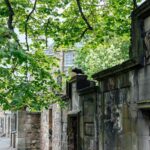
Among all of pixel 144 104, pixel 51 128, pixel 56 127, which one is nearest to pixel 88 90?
pixel 144 104

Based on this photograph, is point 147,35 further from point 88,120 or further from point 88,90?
point 88,120

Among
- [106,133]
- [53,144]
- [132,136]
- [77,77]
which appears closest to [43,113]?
[53,144]

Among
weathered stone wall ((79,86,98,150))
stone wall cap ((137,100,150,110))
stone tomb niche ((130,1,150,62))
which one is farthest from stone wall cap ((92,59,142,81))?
weathered stone wall ((79,86,98,150))

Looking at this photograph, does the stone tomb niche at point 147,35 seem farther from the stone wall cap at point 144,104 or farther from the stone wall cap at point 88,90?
the stone wall cap at point 88,90

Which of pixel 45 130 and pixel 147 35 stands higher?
pixel 147 35

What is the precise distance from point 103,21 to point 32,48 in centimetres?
288

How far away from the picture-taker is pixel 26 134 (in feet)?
77.7

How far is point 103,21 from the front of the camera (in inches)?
612

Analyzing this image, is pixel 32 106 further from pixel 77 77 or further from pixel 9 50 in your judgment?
pixel 9 50

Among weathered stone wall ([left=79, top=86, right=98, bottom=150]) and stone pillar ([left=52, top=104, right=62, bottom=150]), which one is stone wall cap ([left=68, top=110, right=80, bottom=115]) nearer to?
weathered stone wall ([left=79, top=86, right=98, bottom=150])

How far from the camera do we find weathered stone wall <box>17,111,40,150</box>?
23.6 meters

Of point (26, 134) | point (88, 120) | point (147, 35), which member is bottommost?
point (26, 134)

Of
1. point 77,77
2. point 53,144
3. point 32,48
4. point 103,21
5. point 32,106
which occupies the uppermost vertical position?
point 103,21

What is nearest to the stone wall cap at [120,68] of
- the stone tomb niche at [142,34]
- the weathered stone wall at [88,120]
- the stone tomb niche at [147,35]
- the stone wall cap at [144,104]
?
the stone tomb niche at [142,34]
